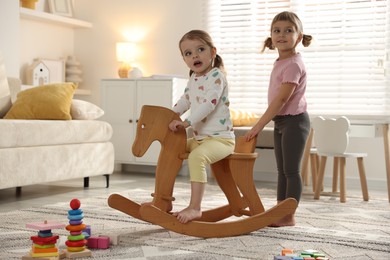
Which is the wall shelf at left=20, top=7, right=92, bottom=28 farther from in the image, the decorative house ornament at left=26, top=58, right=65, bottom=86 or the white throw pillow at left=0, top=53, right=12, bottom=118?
the white throw pillow at left=0, top=53, right=12, bottom=118

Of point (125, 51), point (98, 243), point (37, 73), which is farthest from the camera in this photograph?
point (125, 51)

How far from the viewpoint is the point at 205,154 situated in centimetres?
232

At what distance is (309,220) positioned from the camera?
288cm

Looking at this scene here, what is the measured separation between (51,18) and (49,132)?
197 centimetres

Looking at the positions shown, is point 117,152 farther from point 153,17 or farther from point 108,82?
point 153,17

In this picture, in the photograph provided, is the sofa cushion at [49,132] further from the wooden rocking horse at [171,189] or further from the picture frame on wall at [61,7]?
the picture frame on wall at [61,7]

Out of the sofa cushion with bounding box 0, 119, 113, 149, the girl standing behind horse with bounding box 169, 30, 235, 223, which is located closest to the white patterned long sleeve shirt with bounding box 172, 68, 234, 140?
the girl standing behind horse with bounding box 169, 30, 235, 223

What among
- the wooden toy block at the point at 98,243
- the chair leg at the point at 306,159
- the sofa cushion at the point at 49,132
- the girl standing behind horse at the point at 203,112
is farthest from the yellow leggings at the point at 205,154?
the chair leg at the point at 306,159

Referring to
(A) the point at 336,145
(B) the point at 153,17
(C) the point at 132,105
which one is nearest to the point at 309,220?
(A) the point at 336,145

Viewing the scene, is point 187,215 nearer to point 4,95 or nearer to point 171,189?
point 171,189

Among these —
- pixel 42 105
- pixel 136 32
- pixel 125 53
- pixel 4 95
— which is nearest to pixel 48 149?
pixel 42 105

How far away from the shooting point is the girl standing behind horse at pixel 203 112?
7.63ft

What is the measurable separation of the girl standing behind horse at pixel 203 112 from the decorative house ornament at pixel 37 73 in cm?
284

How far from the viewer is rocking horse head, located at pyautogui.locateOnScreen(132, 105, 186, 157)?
233cm
